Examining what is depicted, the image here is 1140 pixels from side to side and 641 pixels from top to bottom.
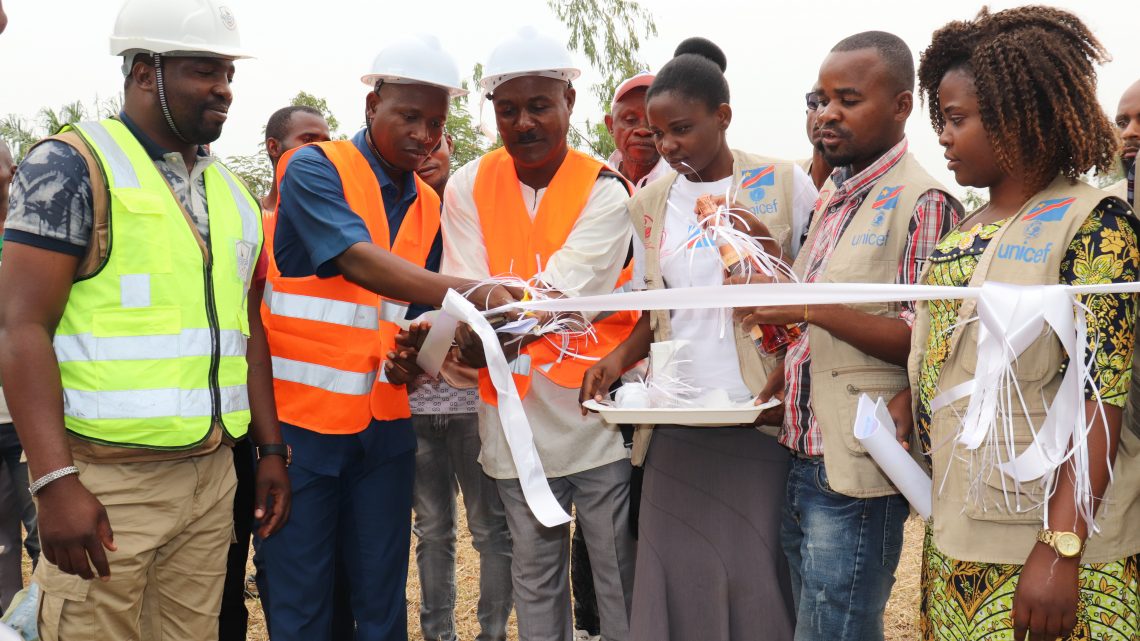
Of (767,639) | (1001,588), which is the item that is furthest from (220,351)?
(1001,588)

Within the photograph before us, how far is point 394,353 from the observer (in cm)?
329

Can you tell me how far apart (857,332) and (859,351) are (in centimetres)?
15

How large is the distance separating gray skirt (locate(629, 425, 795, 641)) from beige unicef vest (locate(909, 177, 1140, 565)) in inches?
36.7

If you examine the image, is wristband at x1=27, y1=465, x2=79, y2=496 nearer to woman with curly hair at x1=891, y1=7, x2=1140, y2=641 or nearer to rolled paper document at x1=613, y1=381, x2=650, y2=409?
rolled paper document at x1=613, y1=381, x2=650, y2=409

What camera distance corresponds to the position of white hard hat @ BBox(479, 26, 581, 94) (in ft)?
10.7

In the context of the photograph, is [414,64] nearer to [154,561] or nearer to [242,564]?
[154,561]

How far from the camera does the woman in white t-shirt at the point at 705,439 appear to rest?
3062mm

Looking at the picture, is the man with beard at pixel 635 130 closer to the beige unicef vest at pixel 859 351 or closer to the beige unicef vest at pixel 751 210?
the beige unicef vest at pixel 751 210

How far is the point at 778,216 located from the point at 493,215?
3.63ft

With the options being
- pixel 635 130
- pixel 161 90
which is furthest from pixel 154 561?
pixel 635 130

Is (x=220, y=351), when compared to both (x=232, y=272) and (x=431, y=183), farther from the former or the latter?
(x=431, y=183)

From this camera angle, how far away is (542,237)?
3416mm

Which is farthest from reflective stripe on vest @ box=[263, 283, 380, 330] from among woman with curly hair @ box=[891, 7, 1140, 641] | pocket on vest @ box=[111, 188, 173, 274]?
woman with curly hair @ box=[891, 7, 1140, 641]

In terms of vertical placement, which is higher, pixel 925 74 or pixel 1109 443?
pixel 925 74
